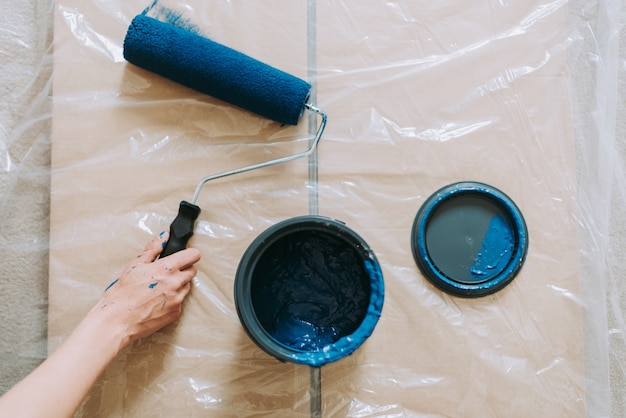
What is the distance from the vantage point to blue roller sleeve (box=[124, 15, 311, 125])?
2.31 ft

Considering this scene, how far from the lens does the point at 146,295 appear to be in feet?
2.22

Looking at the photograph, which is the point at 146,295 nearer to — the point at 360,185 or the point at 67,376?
the point at 67,376

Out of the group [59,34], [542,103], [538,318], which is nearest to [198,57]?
[59,34]

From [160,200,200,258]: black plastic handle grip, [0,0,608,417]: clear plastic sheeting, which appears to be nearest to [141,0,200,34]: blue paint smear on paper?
[0,0,608,417]: clear plastic sheeting

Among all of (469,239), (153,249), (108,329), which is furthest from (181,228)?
(469,239)

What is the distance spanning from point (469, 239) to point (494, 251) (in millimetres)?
41

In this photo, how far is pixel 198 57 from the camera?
705 mm

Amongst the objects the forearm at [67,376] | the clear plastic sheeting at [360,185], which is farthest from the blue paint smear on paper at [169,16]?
the forearm at [67,376]

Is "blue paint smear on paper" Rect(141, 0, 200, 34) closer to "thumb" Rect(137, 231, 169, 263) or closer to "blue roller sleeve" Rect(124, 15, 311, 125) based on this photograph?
"blue roller sleeve" Rect(124, 15, 311, 125)

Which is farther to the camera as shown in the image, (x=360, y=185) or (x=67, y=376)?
(x=360, y=185)

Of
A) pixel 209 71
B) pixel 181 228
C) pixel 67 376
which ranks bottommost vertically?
pixel 67 376

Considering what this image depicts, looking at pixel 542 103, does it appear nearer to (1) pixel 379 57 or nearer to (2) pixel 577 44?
Answer: (2) pixel 577 44

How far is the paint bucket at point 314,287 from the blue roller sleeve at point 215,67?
0.20m

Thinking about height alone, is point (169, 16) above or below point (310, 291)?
above
